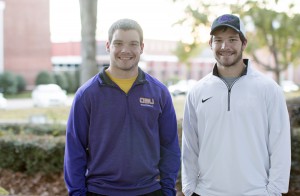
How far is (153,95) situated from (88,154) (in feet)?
1.99

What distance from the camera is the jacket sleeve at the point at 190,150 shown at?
3.38 meters

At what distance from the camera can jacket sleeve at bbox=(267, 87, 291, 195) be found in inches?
121

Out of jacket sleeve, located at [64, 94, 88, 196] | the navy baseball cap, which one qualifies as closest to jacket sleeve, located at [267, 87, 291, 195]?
the navy baseball cap

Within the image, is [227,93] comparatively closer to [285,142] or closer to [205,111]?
[205,111]

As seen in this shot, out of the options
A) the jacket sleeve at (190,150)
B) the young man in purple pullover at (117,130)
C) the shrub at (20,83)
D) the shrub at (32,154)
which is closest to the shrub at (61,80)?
→ the shrub at (20,83)

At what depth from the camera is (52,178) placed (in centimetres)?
746

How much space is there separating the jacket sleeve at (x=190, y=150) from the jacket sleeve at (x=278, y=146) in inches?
21.3

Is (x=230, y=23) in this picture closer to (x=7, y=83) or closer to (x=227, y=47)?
(x=227, y=47)

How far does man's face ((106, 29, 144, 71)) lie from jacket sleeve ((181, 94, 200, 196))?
55 cm

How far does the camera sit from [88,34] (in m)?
8.86

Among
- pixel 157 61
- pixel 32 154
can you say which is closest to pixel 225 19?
pixel 32 154

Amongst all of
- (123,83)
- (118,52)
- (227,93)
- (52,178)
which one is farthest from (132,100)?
(52,178)

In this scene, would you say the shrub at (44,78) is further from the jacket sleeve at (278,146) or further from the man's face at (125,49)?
the jacket sleeve at (278,146)

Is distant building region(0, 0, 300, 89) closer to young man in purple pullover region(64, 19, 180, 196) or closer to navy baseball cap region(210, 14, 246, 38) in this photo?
navy baseball cap region(210, 14, 246, 38)
